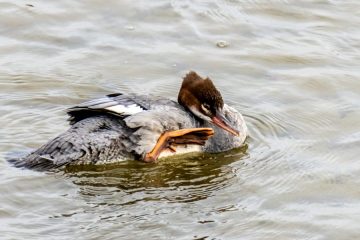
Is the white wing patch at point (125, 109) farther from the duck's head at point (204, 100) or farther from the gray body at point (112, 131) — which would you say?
the duck's head at point (204, 100)

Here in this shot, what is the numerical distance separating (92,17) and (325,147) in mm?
4042

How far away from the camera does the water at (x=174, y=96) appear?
22.0ft

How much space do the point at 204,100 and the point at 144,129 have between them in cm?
69

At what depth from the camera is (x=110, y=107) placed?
776 centimetres

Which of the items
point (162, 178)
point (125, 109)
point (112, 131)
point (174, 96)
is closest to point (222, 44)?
point (174, 96)

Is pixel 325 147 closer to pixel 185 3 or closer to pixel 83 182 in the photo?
pixel 83 182

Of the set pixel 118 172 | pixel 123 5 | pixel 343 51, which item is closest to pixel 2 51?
pixel 123 5

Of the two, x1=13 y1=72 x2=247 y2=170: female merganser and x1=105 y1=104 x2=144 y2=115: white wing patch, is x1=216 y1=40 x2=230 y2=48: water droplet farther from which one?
x1=105 y1=104 x2=144 y2=115: white wing patch

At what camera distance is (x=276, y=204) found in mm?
7016

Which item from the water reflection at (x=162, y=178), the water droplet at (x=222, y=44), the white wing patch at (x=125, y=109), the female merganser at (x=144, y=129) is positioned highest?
the water droplet at (x=222, y=44)

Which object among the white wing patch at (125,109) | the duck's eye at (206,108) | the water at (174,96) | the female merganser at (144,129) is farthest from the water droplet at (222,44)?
the white wing patch at (125,109)

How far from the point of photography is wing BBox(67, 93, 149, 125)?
25.4 feet

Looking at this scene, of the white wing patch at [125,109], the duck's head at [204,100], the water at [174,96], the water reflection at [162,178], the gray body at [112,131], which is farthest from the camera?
the duck's head at [204,100]

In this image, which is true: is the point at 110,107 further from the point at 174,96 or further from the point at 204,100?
the point at 174,96
